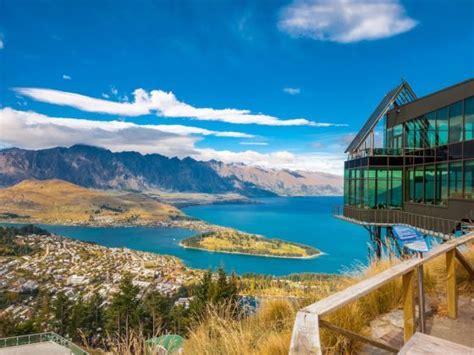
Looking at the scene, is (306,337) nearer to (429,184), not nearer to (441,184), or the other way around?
(441,184)

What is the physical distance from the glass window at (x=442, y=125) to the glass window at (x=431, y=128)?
220 millimetres

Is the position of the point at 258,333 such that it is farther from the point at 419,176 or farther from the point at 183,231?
the point at 183,231

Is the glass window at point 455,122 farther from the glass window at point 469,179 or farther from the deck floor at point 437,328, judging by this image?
the deck floor at point 437,328

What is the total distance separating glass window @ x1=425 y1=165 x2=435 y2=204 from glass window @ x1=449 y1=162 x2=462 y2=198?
46.8 inches

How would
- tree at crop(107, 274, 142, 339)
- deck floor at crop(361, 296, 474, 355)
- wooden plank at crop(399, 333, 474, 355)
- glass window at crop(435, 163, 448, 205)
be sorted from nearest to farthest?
wooden plank at crop(399, 333, 474, 355) → deck floor at crop(361, 296, 474, 355) → glass window at crop(435, 163, 448, 205) → tree at crop(107, 274, 142, 339)

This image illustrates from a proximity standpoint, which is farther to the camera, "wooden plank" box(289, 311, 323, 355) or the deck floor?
the deck floor

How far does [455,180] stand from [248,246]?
380 feet

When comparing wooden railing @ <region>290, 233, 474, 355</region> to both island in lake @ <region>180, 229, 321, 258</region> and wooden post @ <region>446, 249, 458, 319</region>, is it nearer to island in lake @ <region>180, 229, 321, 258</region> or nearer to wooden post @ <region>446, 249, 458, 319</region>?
wooden post @ <region>446, 249, 458, 319</region>

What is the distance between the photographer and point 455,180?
14.5 metres

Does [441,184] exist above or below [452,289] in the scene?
above

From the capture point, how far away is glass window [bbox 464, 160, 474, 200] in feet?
44.4

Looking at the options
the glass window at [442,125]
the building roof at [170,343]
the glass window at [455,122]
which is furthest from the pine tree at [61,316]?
the building roof at [170,343]

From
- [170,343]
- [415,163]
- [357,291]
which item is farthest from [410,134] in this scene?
[357,291]

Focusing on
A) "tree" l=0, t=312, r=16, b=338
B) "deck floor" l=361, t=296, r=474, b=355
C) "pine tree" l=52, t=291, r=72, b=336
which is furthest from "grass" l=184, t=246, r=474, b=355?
"pine tree" l=52, t=291, r=72, b=336
